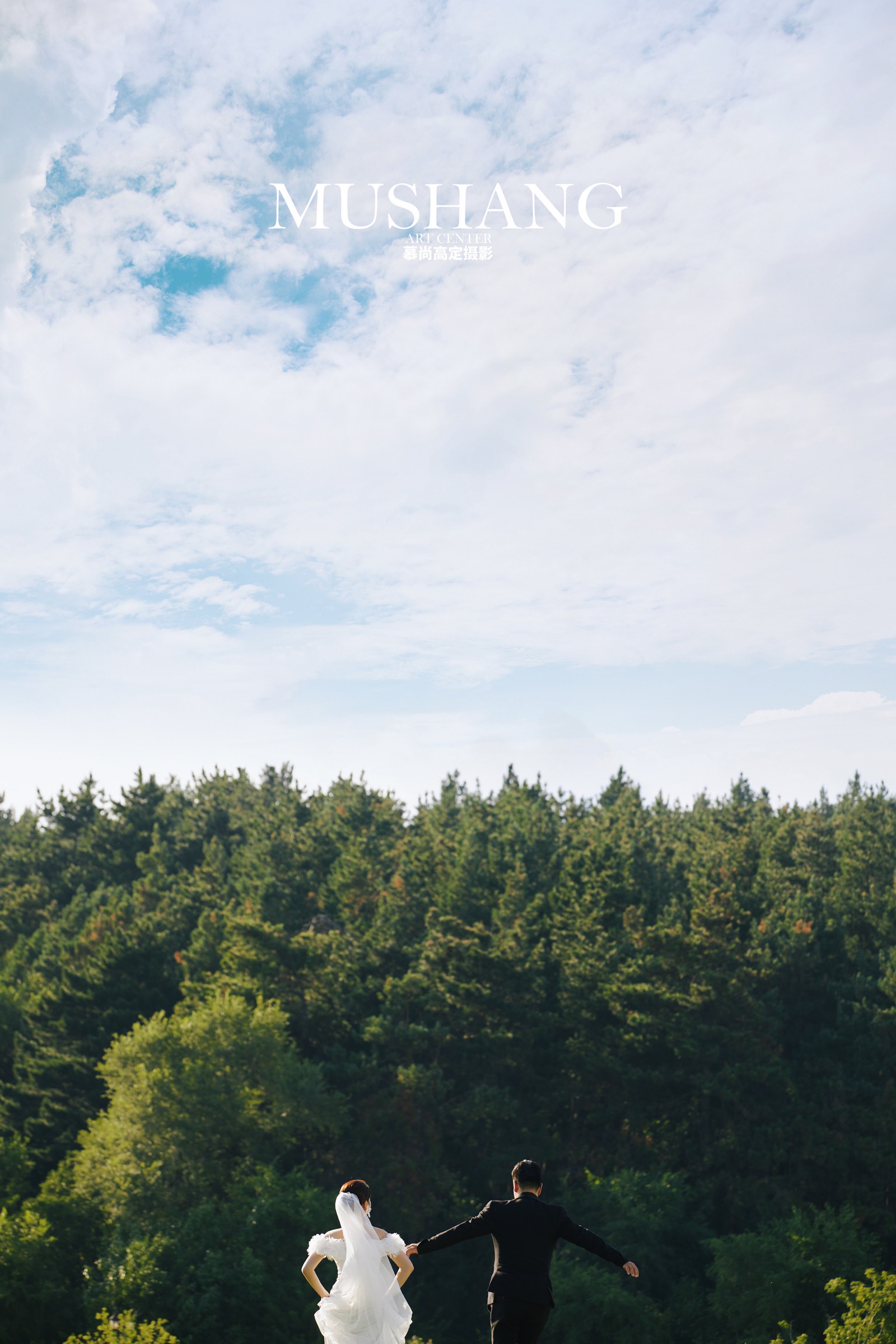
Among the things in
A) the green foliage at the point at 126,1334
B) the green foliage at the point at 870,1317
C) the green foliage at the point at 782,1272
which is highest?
the green foliage at the point at 126,1334

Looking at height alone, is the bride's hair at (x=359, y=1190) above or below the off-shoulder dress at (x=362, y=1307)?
above

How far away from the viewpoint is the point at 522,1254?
6578 millimetres

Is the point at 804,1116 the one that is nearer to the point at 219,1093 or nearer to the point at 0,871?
the point at 219,1093

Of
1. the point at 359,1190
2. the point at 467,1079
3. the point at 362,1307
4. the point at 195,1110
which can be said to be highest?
the point at 359,1190

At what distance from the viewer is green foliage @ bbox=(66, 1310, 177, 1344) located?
25.1 metres

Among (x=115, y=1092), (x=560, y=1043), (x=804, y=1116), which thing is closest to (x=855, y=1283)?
(x=804, y=1116)

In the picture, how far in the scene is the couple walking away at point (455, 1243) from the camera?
657cm

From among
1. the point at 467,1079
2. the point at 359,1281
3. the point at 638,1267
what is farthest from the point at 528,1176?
the point at 467,1079

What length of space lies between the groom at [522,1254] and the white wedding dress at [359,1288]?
3.95ft

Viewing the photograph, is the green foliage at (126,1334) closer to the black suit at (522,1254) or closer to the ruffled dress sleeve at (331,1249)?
the ruffled dress sleeve at (331,1249)

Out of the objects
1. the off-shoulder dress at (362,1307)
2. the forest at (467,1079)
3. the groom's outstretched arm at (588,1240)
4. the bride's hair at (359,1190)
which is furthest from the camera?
the forest at (467,1079)

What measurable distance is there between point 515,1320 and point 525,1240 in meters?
0.55

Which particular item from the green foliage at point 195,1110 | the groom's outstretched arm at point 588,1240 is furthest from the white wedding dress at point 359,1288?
the green foliage at point 195,1110

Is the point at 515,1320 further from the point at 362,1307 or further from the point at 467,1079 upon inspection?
the point at 467,1079
